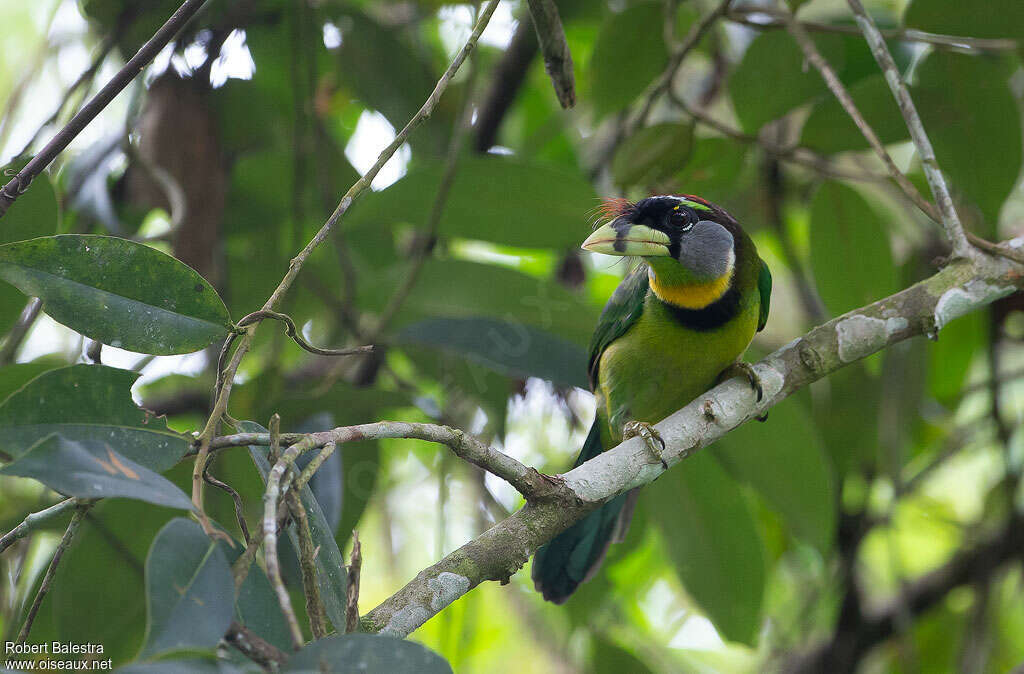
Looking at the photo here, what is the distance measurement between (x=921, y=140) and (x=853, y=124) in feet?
1.85

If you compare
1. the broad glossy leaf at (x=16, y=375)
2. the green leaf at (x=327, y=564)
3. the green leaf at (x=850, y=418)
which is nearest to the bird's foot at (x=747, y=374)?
the green leaf at (x=850, y=418)

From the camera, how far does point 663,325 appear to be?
7.42 feet

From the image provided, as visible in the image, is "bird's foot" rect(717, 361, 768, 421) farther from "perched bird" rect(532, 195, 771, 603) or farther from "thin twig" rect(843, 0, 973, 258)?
"thin twig" rect(843, 0, 973, 258)

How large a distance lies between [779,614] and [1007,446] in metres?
1.28

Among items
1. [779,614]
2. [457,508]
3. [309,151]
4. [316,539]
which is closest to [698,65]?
[309,151]

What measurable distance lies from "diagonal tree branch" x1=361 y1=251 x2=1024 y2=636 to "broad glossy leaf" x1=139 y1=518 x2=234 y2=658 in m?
0.41

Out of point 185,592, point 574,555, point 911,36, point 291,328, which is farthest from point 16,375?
point 911,36

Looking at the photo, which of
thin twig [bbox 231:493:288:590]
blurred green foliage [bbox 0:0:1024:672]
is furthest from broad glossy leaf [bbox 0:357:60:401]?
thin twig [bbox 231:493:288:590]

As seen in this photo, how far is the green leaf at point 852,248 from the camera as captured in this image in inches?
97.0

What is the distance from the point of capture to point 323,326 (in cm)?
301

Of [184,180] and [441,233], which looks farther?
[184,180]

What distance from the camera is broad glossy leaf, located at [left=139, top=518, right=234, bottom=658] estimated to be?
2.87ft

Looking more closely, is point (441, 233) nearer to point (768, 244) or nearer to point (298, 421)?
point (298, 421)

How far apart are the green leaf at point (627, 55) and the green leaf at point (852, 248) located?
1.89 feet
